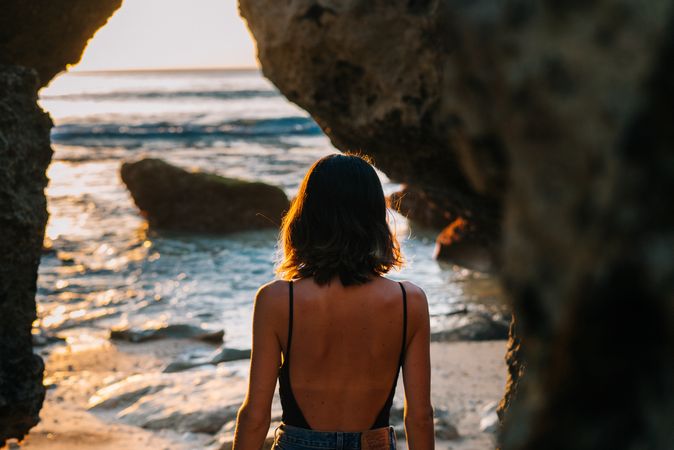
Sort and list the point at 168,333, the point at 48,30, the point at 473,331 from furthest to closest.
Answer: the point at 168,333 → the point at 473,331 → the point at 48,30

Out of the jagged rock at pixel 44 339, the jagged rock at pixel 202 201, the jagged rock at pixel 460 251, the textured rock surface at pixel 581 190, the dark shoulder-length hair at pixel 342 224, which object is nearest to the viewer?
the textured rock surface at pixel 581 190

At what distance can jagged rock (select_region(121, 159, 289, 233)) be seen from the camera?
448 inches

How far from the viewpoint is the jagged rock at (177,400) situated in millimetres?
4797

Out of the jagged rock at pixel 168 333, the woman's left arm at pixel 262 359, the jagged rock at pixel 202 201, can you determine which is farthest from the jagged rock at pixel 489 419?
the jagged rock at pixel 202 201

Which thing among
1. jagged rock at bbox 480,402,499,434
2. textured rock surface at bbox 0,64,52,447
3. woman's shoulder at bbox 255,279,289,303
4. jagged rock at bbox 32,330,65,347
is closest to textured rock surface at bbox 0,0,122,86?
textured rock surface at bbox 0,64,52,447

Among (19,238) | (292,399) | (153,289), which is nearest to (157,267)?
(153,289)

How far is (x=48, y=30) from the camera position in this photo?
13.6 ft

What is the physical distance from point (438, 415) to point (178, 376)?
1873 millimetres

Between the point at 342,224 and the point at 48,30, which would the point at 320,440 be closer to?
the point at 342,224

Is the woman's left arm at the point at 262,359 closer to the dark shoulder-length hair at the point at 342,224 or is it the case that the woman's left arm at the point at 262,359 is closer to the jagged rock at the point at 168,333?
the dark shoulder-length hair at the point at 342,224

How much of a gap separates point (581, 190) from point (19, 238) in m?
3.22

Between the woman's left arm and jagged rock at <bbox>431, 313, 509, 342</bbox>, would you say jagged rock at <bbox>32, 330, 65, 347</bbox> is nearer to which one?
jagged rock at <bbox>431, 313, 509, 342</bbox>

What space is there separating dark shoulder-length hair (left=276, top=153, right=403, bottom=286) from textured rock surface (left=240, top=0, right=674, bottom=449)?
134 cm

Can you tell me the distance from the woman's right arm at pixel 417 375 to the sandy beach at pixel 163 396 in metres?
2.03
